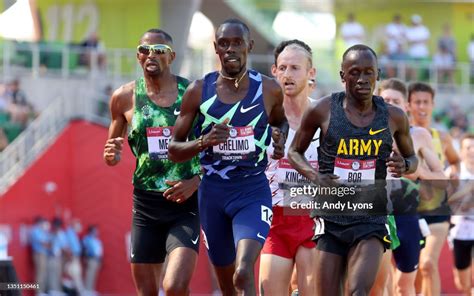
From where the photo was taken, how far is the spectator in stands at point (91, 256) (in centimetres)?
2439

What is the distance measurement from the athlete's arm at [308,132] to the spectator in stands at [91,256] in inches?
635

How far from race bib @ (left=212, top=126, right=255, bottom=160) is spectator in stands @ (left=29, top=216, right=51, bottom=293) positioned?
14.6m

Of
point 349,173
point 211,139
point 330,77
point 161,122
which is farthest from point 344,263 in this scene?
point 330,77

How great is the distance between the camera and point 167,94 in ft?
32.0

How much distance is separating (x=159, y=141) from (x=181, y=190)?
0.53 metres

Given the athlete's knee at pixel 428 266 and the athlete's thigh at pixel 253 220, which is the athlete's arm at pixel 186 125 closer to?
the athlete's thigh at pixel 253 220

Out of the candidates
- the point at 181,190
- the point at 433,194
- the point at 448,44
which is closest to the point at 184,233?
the point at 181,190

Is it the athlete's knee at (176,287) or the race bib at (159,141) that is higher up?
the race bib at (159,141)

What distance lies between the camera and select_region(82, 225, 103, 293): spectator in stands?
80.0 ft

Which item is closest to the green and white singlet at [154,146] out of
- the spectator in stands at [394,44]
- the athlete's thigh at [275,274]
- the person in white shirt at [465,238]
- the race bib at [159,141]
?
the race bib at [159,141]

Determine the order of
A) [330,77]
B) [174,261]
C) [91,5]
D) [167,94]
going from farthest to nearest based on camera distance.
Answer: [91,5]
[330,77]
[167,94]
[174,261]

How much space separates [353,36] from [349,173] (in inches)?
862

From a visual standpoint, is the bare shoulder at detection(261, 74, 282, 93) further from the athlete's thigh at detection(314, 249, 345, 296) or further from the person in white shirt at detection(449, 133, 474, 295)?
the person in white shirt at detection(449, 133, 474, 295)

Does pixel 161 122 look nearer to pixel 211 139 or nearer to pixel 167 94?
pixel 167 94
